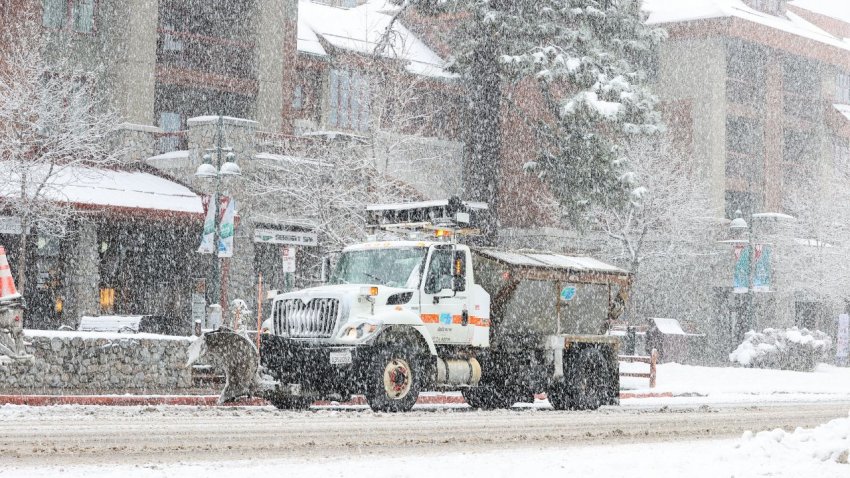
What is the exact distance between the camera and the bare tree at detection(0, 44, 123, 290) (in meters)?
31.8

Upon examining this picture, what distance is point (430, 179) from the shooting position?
49125 mm

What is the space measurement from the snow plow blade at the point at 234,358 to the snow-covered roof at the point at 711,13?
40971mm

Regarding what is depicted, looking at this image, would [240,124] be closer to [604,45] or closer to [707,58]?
[604,45]

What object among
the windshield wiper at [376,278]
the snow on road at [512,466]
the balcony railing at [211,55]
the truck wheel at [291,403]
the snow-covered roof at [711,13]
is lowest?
the truck wheel at [291,403]

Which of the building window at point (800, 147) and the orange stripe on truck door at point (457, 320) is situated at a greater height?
the building window at point (800, 147)

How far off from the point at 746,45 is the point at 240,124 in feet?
102

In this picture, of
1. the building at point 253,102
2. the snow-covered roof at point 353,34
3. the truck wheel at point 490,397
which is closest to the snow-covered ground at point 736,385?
the truck wheel at point 490,397

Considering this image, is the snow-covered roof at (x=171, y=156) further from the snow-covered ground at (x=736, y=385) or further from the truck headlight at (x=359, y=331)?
the truck headlight at (x=359, y=331)

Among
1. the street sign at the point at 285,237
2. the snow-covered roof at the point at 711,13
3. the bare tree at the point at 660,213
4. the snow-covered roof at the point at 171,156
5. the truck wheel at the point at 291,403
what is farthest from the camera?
the snow-covered roof at the point at 711,13

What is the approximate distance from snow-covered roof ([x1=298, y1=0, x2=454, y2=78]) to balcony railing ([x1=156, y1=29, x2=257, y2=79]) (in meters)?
2.63

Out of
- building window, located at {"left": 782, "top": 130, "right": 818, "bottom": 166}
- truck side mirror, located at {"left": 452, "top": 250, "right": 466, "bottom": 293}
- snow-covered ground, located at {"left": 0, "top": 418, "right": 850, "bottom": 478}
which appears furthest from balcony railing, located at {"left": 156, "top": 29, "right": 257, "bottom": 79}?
snow-covered ground, located at {"left": 0, "top": 418, "right": 850, "bottom": 478}

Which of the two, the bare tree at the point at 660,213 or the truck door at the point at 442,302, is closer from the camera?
the truck door at the point at 442,302

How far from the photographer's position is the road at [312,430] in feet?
38.2

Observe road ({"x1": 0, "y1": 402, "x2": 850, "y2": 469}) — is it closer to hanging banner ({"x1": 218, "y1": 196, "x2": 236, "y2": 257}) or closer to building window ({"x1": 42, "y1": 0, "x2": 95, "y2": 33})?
hanging banner ({"x1": 218, "y1": 196, "x2": 236, "y2": 257})
